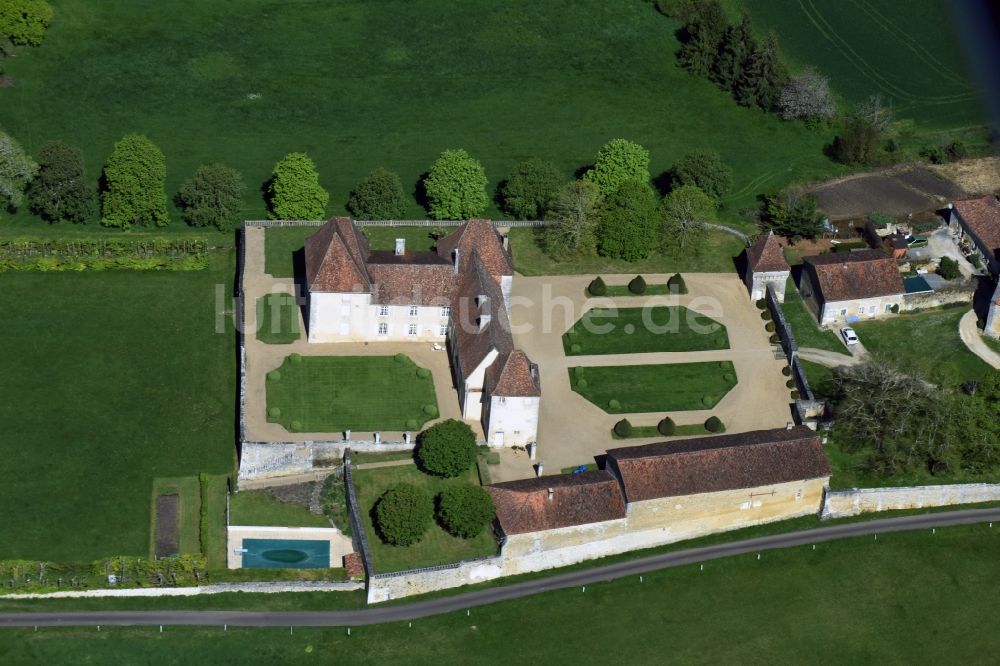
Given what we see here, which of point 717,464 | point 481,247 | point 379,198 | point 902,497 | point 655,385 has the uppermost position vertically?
point 379,198

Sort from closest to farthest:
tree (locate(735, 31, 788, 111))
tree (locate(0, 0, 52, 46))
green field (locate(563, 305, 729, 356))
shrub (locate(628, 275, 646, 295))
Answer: green field (locate(563, 305, 729, 356)), shrub (locate(628, 275, 646, 295)), tree (locate(0, 0, 52, 46)), tree (locate(735, 31, 788, 111))

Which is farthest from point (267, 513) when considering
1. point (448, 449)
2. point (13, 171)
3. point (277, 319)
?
point (13, 171)

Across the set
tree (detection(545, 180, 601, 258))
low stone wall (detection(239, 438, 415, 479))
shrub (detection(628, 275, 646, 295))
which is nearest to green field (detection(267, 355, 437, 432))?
low stone wall (detection(239, 438, 415, 479))

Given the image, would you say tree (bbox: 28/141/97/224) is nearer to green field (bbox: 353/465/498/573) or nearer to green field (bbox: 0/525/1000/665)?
green field (bbox: 353/465/498/573)

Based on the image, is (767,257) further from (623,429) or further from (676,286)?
(623,429)

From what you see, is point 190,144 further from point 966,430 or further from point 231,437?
point 966,430

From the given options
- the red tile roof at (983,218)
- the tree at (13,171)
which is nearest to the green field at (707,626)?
the red tile roof at (983,218)

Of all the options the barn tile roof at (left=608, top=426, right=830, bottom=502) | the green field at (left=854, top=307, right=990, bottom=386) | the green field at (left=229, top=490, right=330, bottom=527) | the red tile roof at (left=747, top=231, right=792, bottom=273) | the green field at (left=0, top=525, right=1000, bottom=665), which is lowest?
the green field at (left=0, top=525, right=1000, bottom=665)

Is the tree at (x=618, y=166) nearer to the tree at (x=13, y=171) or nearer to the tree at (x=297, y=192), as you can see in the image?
the tree at (x=297, y=192)
